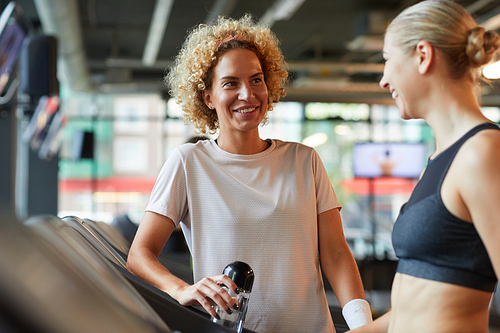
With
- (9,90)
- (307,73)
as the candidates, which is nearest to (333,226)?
(9,90)

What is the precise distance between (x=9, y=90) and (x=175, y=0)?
3446 mm

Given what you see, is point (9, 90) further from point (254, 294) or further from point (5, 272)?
point (5, 272)

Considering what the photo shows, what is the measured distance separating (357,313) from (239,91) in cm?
78

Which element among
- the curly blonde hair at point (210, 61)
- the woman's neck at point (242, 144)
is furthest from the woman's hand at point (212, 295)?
the curly blonde hair at point (210, 61)

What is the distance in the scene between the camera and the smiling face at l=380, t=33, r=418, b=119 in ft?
3.50

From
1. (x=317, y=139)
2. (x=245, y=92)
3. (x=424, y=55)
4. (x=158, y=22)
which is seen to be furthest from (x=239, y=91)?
(x=317, y=139)

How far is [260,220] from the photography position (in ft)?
5.16

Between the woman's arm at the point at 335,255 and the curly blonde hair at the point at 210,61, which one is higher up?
the curly blonde hair at the point at 210,61

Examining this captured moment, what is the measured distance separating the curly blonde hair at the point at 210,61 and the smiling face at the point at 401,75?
718mm

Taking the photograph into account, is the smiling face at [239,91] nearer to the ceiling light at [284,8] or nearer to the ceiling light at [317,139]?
the ceiling light at [284,8]

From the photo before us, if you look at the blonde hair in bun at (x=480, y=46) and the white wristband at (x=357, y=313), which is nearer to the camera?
the blonde hair in bun at (x=480, y=46)

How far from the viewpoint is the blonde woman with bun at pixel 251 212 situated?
5.09 ft

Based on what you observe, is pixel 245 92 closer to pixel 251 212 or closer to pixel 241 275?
pixel 251 212

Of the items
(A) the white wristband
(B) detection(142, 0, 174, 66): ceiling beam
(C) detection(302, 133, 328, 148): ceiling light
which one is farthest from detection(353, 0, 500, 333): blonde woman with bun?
(C) detection(302, 133, 328, 148): ceiling light
